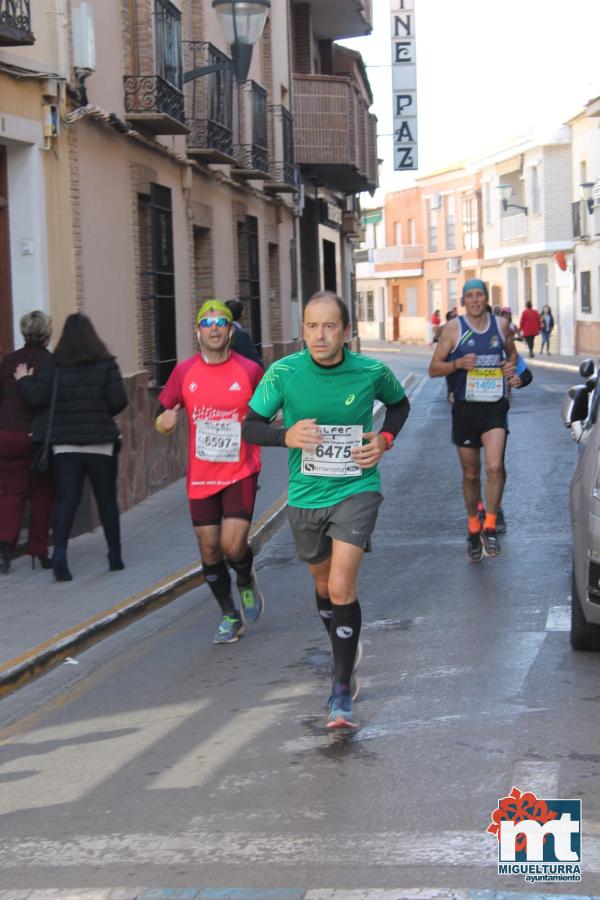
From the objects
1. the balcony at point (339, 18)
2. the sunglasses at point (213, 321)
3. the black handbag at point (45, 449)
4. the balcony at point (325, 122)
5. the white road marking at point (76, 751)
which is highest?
the balcony at point (339, 18)

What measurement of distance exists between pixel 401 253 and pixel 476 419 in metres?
70.6

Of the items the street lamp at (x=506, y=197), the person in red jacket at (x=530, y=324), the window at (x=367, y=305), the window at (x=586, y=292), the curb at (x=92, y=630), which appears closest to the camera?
the curb at (x=92, y=630)

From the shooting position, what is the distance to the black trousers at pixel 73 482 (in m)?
10.4

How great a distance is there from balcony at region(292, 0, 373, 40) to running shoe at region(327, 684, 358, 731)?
2496cm

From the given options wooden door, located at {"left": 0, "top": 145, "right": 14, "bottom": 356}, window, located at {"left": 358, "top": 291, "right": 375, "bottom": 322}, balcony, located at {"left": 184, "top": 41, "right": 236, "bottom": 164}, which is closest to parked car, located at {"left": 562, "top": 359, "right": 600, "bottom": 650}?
wooden door, located at {"left": 0, "top": 145, "right": 14, "bottom": 356}

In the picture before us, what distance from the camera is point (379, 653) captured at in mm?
7793

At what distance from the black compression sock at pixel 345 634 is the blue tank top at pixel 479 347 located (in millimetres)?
4514

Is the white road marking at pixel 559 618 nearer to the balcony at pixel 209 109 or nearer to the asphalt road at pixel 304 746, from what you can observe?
the asphalt road at pixel 304 746

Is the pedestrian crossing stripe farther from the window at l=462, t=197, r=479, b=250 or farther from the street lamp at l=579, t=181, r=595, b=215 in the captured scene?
the window at l=462, t=197, r=479, b=250

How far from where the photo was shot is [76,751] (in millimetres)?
6273

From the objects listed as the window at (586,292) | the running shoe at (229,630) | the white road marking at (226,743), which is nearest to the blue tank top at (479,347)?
the running shoe at (229,630)

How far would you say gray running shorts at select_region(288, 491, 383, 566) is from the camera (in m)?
6.39

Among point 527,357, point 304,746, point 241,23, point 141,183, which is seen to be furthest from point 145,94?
point 527,357

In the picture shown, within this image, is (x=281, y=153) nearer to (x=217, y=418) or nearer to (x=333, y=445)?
(x=217, y=418)
